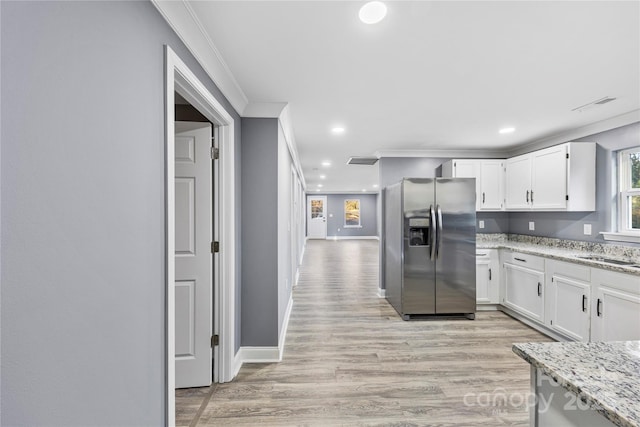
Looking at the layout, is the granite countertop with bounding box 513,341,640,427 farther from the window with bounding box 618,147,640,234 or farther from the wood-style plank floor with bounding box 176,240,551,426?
the window with bounding box 618,147,640,234

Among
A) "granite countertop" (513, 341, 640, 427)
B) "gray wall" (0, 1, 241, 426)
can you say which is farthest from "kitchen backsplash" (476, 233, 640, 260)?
"gray wall" (0, 1, 241, 426)

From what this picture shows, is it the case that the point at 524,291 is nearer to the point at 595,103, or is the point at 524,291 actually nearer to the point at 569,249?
the point at 569,249

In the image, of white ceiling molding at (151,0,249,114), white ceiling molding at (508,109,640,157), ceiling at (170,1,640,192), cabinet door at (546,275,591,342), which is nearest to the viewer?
white ceiling molding at (151,0,249,114)

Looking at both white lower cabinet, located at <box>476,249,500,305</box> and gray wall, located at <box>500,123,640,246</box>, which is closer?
gray wall, located at <box>500,123,640,246</box>

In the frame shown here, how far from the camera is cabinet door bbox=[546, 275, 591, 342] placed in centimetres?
272

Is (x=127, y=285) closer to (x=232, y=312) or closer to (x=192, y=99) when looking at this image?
(x=192, y=99)

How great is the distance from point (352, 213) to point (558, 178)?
10.5 metres

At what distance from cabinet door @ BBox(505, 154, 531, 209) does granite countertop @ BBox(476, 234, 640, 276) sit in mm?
571

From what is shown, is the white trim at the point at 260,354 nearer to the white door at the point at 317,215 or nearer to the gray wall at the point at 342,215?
the white door at the point at 317,215

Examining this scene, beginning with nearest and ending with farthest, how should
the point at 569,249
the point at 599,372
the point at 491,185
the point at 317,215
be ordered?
the point at 599,372 → the point at 569,249 → the point at 491,185 → the point at 317,215

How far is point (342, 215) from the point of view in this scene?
542 inches

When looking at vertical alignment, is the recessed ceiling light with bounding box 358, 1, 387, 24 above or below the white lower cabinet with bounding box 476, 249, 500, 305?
above

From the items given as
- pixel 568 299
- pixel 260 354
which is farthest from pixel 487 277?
pixel 260 354

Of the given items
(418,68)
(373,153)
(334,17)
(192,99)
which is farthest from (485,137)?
(192,99)
